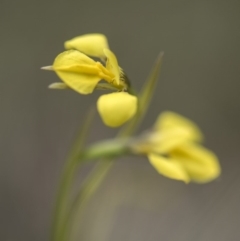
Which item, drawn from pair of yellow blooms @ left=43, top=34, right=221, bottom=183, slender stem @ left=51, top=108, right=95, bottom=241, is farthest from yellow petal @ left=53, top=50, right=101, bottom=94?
slender stem @ left=51, top=108, right=95, bottom=241

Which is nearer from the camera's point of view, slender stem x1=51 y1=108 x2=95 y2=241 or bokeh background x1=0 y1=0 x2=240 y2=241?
slender stem x1=51 y1=108 x2=95 y2=241

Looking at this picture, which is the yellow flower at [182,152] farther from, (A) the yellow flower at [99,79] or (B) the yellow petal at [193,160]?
(A) the yellow flower at [99,79]

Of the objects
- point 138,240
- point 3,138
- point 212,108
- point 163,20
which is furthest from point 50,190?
point 163,20

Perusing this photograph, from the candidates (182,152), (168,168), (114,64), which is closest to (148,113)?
(182,152)

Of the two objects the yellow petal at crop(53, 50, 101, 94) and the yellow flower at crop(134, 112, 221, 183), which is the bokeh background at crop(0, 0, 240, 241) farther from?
the yellow petal at crop(53, 50, 101, 94)

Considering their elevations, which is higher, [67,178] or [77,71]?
[77,71]

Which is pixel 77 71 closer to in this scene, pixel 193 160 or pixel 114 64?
pixel 114 64

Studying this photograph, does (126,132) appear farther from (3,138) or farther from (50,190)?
(3,138)
